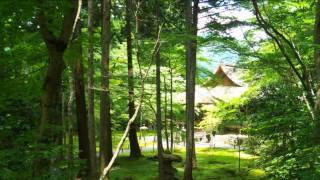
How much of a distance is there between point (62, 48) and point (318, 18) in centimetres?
419

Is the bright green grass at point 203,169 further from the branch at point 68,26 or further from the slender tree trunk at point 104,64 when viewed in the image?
the branch at point 68,26

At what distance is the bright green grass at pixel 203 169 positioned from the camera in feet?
50.4

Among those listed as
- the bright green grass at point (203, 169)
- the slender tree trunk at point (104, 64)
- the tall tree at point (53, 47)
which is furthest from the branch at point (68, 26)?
the bright green grass at point (203, 169)

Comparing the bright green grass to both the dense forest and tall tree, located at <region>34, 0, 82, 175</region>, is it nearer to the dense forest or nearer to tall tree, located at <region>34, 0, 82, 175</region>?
the dense forest

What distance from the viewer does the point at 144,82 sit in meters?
7.38

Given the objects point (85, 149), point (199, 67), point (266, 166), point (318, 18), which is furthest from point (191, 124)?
point (318, 18)

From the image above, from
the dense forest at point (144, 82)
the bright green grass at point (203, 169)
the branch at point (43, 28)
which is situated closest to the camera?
the branch at point (43, 28)

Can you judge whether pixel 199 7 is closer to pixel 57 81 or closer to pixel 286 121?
pixel 286 121

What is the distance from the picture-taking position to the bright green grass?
15.4 metres

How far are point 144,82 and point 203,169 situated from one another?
33.5 ft

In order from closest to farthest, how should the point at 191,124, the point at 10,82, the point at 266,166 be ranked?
the point at 10,82, the point at 266,166, the point at 191,124

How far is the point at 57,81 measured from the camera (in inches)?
171

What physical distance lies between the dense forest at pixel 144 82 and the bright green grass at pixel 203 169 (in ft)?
0.14

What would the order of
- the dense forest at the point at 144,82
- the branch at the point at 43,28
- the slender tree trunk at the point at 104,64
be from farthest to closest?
the slender tree trunk at the point at 104,64
the dense forest at the point at 144,82
the branch at the point at 43,28
